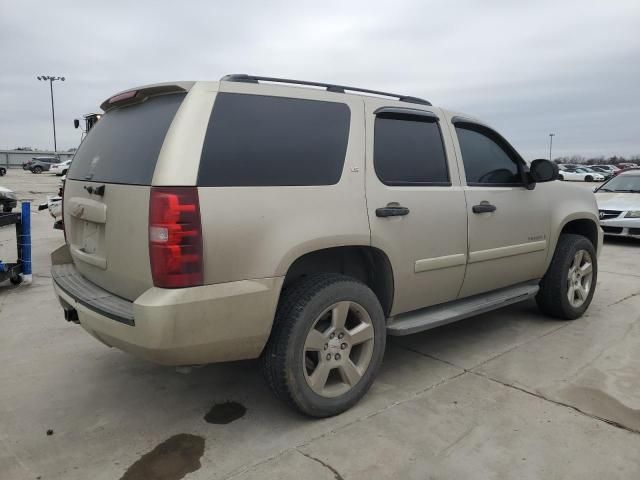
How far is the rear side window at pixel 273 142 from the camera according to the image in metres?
2.58

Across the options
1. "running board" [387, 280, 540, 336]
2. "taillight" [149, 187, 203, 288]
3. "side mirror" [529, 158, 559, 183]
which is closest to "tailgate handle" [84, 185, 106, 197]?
"taillight" [149, 187, 203, 288]

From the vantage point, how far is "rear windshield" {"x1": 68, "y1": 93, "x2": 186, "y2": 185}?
2.66 metres

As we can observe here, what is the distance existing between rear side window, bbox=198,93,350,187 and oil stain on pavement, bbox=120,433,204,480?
141cm

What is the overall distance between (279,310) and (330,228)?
0.54m

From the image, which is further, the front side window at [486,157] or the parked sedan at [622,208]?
the parked sedan at [622,208]

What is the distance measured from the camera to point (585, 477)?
245 cm

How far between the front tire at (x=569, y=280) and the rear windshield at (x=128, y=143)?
3.66 metres

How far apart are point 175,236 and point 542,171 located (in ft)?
10.4


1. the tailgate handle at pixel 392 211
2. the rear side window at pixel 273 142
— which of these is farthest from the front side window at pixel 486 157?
the rear side window at pixel 273 142

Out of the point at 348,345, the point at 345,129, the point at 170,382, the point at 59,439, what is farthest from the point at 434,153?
the point at 59,439

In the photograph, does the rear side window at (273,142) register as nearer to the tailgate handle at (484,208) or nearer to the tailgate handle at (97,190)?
the tailgate handle at (97,190)

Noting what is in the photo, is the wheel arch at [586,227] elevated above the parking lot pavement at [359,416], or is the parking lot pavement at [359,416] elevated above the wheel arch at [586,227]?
the wheel arch at [586,227]

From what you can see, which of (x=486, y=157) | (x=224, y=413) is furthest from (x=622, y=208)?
(x=224, y=413)

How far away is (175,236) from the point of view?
2389 millimetres
